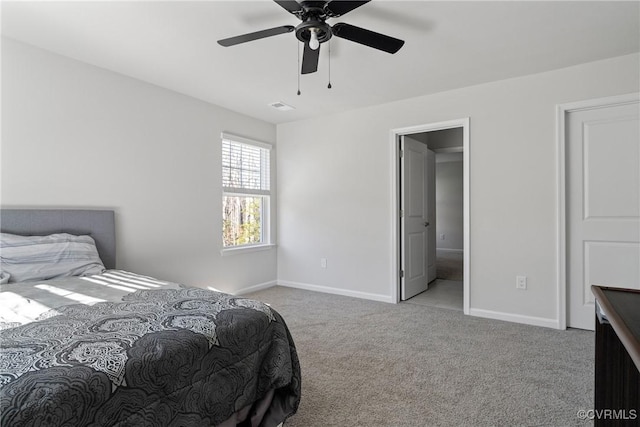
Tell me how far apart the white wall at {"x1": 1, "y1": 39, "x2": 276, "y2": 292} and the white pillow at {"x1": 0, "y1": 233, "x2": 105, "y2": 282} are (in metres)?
0.37

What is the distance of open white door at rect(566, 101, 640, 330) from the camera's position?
2879 millimetres

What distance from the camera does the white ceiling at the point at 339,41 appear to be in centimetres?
219

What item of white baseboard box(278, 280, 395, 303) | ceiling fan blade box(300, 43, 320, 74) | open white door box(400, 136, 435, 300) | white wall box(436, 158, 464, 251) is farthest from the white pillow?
white wall box(436, 158, 464, 251)

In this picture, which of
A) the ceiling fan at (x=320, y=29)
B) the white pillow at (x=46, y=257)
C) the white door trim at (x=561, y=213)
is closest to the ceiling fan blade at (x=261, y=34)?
the ceiling fan at (x=320, y=29)

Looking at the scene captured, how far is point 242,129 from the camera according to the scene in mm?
4500

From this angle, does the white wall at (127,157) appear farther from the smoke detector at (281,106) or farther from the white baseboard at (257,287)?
the smoke detector at (281,106)

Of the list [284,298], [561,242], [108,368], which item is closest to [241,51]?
[108,368]

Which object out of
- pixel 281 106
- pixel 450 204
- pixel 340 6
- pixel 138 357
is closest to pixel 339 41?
pixel 340 6

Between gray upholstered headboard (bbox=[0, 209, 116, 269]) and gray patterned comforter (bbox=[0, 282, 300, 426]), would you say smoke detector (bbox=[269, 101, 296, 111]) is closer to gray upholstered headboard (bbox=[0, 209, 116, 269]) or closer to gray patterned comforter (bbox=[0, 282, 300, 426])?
gray upholstered headboard (bbox=[0, 209, 116, 269])

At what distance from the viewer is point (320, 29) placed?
197 centimetres

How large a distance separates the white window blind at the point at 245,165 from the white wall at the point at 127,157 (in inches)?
6.0

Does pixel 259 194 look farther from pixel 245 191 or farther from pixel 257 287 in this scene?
pixel 257 287

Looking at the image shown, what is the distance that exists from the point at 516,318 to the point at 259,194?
3374mm

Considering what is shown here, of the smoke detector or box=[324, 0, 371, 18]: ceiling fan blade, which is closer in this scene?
box=[324, 0, 371, 18]: ceiling fan blade
